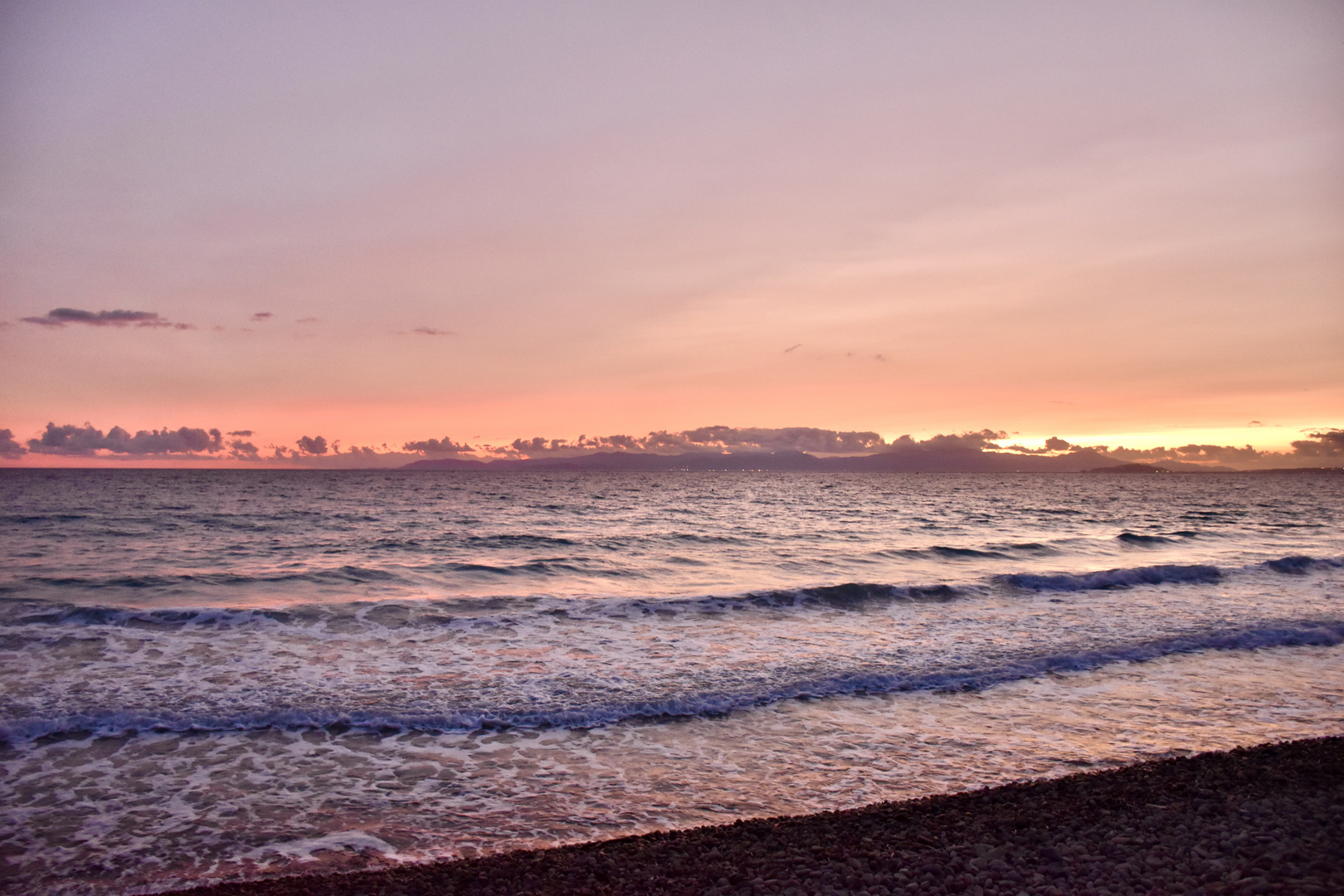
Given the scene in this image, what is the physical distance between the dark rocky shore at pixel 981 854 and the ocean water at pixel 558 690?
2.58 feet

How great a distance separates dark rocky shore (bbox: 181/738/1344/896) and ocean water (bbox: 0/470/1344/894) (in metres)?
0.79

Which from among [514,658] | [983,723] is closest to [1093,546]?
[983,723]

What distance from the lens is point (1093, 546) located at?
118ft

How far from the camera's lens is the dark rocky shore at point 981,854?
231 inches

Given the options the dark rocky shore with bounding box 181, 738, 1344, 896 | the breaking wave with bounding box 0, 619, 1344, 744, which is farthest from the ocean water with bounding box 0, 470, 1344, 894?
the dark rocky shore with bounding box 181, 738, 1344, 896

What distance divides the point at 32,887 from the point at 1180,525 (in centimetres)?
6088

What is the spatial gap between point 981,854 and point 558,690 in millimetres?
7432

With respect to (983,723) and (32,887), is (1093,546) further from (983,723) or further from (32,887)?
(32,887)

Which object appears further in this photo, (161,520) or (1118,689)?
(161,520)

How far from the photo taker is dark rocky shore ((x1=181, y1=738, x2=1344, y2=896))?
586cm

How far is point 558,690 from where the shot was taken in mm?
12016

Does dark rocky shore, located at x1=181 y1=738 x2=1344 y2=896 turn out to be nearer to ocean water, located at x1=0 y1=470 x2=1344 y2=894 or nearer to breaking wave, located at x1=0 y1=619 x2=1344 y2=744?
ocean water, located at x1=0 y1=470 x2=1344 y2=894

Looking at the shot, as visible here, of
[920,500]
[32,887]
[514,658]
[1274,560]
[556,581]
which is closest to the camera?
[32,887]

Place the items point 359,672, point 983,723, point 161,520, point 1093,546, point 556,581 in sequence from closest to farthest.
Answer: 1. point 983,723
2. point 359,672
3. point 556,581
4. point 1093,546
5. point 161,520
